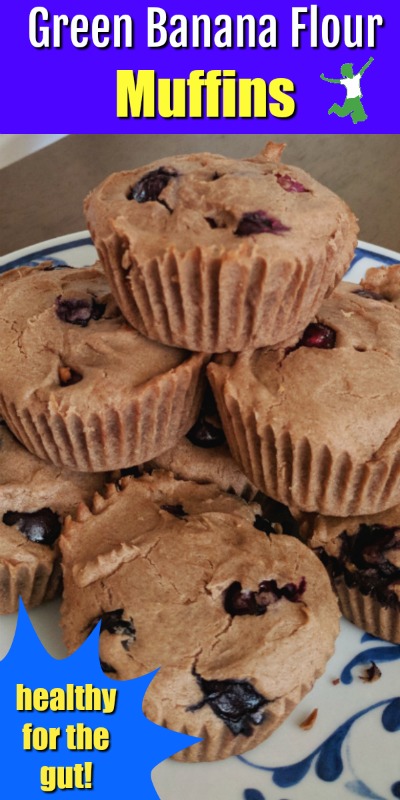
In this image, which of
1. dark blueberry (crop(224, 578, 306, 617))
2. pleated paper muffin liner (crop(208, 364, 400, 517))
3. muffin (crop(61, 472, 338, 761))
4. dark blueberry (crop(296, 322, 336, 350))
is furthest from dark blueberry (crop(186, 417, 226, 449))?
dark blueberry (crop(224, 578, 306, 617))

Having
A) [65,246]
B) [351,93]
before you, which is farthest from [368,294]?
[351,93]

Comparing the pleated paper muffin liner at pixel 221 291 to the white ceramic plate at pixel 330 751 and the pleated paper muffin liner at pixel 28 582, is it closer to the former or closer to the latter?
the pleated paper muffin liner at pixel 28 582

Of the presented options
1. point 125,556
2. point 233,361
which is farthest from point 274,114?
point 125,556

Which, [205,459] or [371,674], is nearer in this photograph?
[371,674]

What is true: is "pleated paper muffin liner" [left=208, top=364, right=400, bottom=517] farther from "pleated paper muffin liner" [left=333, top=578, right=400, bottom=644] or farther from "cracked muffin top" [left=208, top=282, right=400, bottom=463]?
"pleated paper muffin liner" [left=333, top=578, right=400, bottom=644]

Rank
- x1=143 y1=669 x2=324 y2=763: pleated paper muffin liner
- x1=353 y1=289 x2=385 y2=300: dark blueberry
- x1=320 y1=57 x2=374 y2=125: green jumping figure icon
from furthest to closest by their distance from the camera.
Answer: x1=320 y1=57 x2=374 y2=125: green jumping figure icon < x1=353 y1=289 x2=385 y2=300: dark blueberry < x1=143 y1=669 x2=324 y2=763: pleated paper muffin liner

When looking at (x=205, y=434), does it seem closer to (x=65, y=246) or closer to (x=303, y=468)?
(x=303, y=468)

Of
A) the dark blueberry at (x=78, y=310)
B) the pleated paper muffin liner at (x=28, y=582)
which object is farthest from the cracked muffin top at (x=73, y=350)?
the pleated paper muffin liner at (x=28, y=582)
